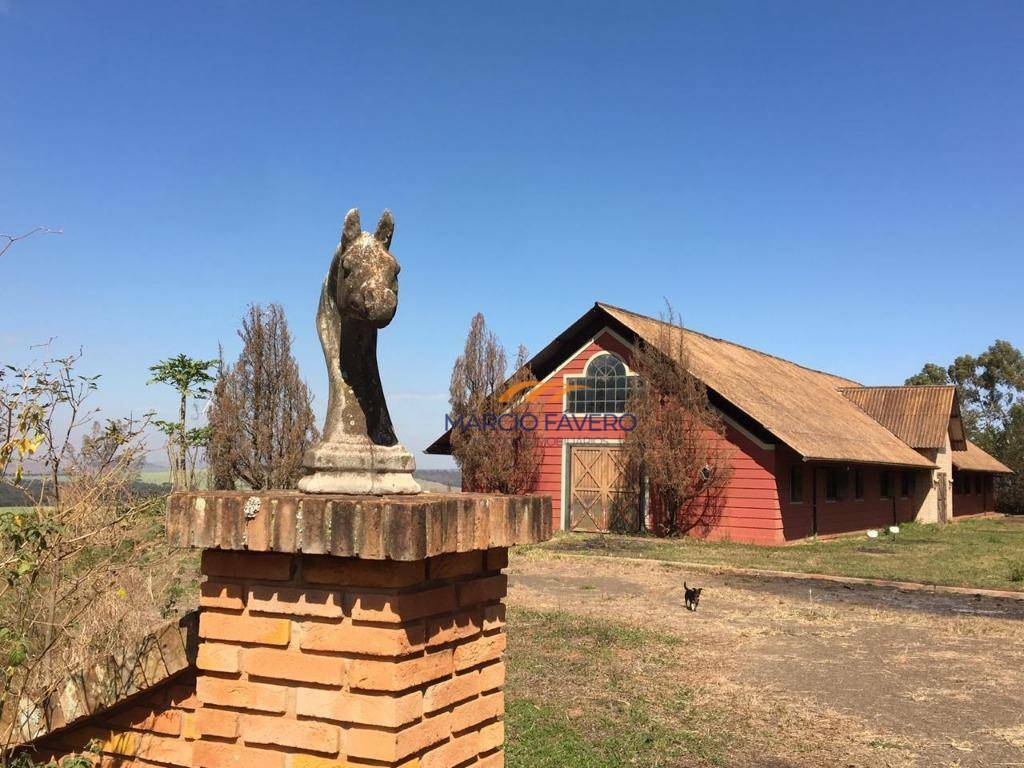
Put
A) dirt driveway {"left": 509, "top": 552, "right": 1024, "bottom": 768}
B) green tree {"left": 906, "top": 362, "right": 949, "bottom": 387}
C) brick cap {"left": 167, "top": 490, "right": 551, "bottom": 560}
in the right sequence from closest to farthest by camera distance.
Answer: brick cap {"left": 167, "top": 490, "right": 551, "bottom": 560}
dirt driveway {"left": 509, "top": 552, "right": 1024, "bottom": 768}
green tree {"left": 906, "top": 362, "right": 949, "bottom": 387}

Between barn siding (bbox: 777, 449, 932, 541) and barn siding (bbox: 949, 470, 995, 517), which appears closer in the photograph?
barn siding (bbox: 777, 449, 932, 541)

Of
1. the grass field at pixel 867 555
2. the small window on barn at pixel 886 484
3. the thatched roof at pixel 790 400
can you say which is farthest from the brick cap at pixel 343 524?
the small window on barn at pixel 886 484

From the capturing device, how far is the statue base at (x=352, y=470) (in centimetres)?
277

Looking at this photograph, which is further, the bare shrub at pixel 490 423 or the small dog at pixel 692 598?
the bare shrub at pixel 490 423

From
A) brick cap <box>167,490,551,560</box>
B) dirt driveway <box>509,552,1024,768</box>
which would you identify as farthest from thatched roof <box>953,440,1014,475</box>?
brick cap <box>167,490,551,560</box>

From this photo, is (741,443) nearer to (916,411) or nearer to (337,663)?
(916,411)

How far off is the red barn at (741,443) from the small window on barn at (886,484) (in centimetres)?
4

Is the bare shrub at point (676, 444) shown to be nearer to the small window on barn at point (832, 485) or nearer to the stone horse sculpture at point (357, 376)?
the small window on barn at point (832, 485)

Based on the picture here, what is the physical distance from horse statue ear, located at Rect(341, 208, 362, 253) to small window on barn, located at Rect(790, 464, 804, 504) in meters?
20.0

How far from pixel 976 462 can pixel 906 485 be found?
390 inches

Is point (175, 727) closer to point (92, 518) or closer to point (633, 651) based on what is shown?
point (92, 518)

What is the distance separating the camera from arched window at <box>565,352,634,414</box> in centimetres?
2275

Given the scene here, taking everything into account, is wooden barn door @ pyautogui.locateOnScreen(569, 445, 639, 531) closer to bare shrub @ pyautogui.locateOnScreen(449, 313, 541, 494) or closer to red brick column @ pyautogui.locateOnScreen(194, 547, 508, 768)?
bare shrub @ pyautogui.locateOnScreen(449, 313, 541, 494)

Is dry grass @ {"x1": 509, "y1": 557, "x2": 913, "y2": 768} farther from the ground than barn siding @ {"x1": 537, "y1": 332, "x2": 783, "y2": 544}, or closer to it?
closer to it
